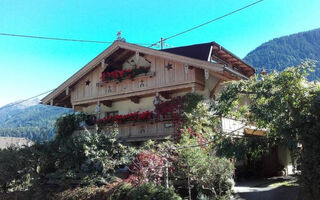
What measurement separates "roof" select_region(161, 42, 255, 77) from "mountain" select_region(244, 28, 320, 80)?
160 ft

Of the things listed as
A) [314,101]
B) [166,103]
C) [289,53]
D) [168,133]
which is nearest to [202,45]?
[166,103]

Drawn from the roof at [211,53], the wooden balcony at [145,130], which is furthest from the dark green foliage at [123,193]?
the roof at [211,53]

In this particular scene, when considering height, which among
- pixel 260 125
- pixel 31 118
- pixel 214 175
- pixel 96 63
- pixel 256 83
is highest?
pixel 31 118

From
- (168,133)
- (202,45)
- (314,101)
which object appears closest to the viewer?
(314,101)

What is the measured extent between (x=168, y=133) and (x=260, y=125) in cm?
648

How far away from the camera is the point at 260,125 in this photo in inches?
333

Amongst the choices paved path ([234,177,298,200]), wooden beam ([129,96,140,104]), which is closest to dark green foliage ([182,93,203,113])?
wooden beam ([129,96,140,104])

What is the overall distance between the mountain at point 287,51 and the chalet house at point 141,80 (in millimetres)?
53279

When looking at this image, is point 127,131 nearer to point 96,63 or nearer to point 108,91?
point 108,91

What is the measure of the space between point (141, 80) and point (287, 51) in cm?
7810

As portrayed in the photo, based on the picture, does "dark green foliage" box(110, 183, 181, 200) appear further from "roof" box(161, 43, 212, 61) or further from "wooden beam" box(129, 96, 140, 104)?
"roof" box(161, 43, 212, 61)

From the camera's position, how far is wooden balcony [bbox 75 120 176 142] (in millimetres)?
14398

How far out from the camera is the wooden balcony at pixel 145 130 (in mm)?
14398

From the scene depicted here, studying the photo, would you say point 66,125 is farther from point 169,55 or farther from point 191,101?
point 191,101
